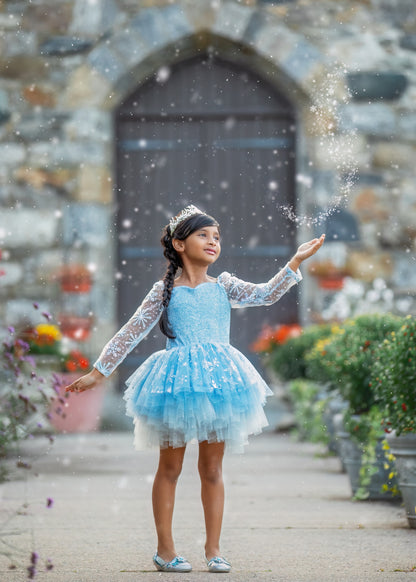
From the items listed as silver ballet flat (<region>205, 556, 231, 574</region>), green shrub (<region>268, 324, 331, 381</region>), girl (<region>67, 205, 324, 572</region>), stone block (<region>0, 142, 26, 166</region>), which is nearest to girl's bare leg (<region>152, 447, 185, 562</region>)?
girl (<region>67, 205, 324, 572</region>)

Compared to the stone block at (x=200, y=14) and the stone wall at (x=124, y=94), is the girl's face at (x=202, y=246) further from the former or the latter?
the stone block at (x=200, y=14)

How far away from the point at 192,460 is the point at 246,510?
2.61 meters

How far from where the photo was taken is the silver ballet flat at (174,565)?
3.74 m

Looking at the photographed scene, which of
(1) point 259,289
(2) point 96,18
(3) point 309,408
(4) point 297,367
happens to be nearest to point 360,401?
(1) point 259,289

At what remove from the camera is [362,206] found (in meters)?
11.2

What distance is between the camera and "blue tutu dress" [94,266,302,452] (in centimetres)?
377

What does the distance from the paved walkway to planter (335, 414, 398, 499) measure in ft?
0.34

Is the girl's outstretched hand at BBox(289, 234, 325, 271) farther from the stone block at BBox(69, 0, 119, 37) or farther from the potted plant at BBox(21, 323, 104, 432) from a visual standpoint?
the stone block at BBox(69, 0, 119, 37)

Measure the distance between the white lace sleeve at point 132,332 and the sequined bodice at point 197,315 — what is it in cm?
5

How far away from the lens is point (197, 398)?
3766 millimetres

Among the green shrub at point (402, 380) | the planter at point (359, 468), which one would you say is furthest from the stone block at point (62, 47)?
the green shrub at point (402, 380)

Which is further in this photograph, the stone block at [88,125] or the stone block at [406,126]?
the stone block at [406,126]

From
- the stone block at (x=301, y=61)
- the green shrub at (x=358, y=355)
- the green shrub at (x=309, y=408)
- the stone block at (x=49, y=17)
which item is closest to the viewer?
the green shrub at (x=358, y=355)

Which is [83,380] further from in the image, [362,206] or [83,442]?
[362,206]
